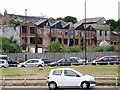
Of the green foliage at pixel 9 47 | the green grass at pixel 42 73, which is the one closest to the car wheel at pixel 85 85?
the green grass at pixel 42 73

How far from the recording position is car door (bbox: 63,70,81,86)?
1864cm

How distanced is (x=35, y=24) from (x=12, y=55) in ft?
Answer: 47.8

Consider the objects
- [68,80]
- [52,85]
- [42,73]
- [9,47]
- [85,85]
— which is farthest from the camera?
[9,47]

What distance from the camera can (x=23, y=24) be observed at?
66438 millimetres

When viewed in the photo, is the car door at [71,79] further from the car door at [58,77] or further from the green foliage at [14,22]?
the green foliage at [14,22]

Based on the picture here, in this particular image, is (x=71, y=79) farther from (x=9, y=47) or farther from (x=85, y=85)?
(x=9, y=47)

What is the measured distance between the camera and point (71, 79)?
61.3 ft

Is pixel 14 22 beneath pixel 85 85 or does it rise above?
above

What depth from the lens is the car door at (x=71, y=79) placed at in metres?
18.6

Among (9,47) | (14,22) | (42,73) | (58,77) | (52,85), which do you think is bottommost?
(52,85)

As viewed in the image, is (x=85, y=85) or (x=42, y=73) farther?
(x=42, y=73)

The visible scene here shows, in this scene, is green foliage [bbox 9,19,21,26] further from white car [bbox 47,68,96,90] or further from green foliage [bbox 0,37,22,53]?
white car [bbox 47,68,96,90]

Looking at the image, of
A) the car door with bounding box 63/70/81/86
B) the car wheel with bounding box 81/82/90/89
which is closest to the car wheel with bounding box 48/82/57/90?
the car door with bounding box 63/70/81/86

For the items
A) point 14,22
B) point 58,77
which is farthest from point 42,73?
point 14,22
